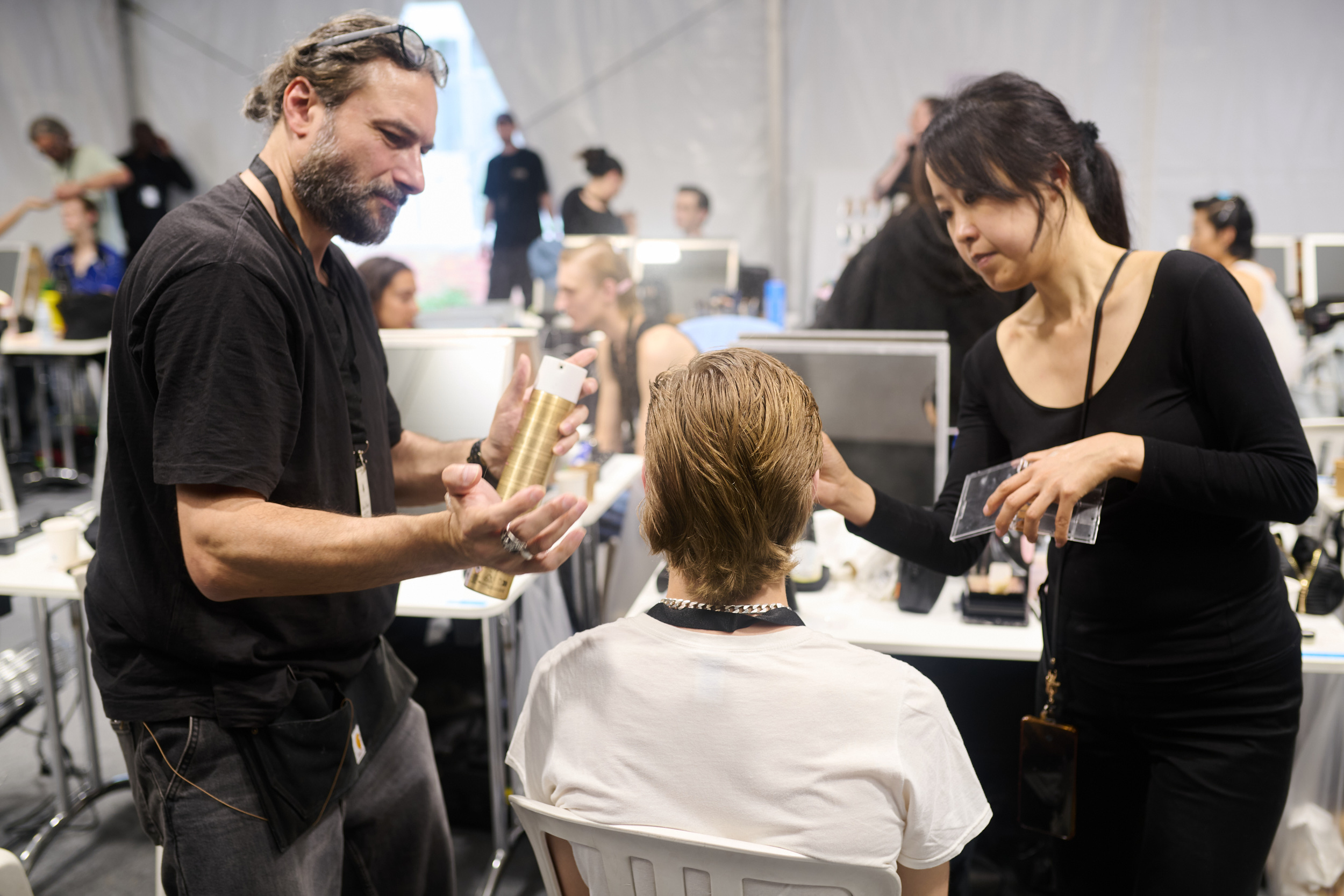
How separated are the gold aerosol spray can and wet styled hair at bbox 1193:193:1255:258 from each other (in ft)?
14.6

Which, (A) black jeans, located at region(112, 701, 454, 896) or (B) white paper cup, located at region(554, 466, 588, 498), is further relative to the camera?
(B) white paper cup, located at region(554, 466, 588, 498)

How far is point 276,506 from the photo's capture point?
3.52ft

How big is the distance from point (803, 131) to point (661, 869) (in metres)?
7.56

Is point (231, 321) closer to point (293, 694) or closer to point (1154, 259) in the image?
point (293, 694)

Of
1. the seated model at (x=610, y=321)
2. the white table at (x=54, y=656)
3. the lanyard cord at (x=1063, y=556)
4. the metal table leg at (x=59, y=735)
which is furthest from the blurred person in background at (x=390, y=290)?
the lanyard cord at (x=1063, y=556)

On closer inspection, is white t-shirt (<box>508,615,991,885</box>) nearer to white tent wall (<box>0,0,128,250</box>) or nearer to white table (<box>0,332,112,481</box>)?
white table (<box>0,332,112,481</box>)

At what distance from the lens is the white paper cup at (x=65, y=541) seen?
227cm

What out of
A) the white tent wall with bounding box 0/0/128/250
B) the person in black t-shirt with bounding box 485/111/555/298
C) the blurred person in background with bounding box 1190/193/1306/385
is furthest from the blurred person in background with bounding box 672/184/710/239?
the white tent wall with bounding box 0/0/128/250

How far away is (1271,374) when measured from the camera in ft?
4.00

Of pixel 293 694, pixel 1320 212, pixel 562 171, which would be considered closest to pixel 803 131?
pixel 562 171

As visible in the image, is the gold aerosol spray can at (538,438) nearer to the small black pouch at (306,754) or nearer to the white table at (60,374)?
the small black pouch at (306,754)

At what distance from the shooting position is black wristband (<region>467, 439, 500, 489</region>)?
149cm

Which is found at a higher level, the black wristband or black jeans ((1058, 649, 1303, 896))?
the black wristband

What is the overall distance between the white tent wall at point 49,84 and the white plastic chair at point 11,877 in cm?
881
